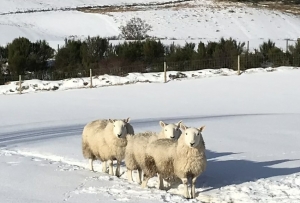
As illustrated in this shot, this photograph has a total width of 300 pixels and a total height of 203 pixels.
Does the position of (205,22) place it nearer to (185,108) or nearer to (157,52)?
(157,52)

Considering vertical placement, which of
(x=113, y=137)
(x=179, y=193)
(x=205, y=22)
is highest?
(x=205, y=22)

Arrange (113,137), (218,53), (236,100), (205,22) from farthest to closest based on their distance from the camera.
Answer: (205,22), (218,53), (236,100), (113,137)

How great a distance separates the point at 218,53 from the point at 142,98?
10.7 m

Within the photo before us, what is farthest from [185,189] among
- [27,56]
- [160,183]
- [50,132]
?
[27,56]

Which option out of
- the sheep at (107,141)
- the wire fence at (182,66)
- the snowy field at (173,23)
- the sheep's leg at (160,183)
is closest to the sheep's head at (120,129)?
the sheep at (107,141)

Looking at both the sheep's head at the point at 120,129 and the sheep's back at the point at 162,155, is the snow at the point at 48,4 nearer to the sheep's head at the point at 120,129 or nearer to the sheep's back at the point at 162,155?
the sheep's head at the point at 120,129

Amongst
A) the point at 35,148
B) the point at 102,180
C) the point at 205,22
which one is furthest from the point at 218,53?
the point at 205,22

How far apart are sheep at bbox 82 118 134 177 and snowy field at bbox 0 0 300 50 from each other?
116 ft

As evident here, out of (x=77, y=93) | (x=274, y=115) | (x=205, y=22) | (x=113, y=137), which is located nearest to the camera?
(x=113, y=137)

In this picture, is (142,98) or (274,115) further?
(142,98)

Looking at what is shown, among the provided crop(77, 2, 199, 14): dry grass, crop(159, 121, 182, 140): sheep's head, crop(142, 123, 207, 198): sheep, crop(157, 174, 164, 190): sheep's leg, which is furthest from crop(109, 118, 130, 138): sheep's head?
crop(77, 2, 199, 14): dry grass

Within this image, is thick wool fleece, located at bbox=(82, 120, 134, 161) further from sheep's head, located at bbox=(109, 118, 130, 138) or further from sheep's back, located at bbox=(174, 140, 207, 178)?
sheep's back, located at bbox=(174, 140, 207, 178)

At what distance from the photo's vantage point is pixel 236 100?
849 inches

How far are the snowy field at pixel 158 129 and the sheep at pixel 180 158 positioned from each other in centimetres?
30
